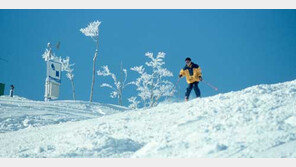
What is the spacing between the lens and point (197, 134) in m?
6.75

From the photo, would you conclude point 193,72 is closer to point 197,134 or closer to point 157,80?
point 197,134

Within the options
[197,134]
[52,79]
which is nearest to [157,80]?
[52,79]

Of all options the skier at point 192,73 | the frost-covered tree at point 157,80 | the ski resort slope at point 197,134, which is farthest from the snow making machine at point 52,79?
the frost-covered tree at point 157,80

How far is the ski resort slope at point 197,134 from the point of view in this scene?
19.3 ft

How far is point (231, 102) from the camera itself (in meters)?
9.21

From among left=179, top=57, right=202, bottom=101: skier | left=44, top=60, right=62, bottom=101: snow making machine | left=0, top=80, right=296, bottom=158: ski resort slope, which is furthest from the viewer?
left=44, top=60, right=62, bottom=101: snow making machine

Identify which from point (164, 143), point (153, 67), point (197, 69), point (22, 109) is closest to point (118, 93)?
point (153, 67)

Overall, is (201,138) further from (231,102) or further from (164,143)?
(231,102)

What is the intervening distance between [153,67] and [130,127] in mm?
31442

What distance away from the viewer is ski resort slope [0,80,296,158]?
5.89 m

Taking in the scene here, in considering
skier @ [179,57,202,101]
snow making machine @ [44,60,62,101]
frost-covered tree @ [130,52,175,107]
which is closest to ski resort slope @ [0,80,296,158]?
skier @ [179,57,202,101]

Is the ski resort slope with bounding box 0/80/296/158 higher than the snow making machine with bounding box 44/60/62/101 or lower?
lower

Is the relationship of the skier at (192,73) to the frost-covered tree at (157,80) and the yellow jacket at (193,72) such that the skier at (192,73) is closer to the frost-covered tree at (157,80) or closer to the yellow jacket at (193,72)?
the yellow jacket at (193,72)

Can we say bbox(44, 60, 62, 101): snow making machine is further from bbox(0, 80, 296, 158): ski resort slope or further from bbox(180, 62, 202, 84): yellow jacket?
bbox(0, 80, 296, 158): ski resort slope
